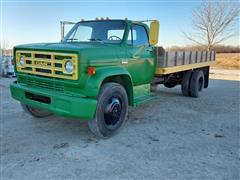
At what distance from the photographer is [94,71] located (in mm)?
3533

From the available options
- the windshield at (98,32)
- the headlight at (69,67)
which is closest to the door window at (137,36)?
the windshield at (98,32)

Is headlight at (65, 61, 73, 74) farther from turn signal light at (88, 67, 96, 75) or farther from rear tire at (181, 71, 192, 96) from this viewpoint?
rear tire at (181, 71, 192, 96)

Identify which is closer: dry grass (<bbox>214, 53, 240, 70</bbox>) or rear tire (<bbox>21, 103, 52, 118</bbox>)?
rear tire (<bbox>21, 103, 52, 118</bbox>)

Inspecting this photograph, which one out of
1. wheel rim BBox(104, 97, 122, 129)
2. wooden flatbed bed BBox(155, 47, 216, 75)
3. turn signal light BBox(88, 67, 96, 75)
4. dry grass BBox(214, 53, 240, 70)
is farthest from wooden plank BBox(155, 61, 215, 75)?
dry grass BBox(214, 53, 240, 70)

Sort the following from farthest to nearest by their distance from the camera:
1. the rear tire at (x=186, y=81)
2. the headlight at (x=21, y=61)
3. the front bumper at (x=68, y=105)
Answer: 1. the rear tire at (x=186, y=81)
2. the headlight at (x=21, y=61)
3. the front bumper at (x=68, y=105)

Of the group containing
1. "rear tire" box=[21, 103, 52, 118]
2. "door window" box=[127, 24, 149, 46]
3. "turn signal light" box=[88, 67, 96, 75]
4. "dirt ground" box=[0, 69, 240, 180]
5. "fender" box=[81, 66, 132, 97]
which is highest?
"door window" box=[127, 24, 149, 46]

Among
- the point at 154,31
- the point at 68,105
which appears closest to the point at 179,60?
the point at 154,31

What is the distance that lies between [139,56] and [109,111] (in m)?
1.47

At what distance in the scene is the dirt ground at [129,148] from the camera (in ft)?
9.53

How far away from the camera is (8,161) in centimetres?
318

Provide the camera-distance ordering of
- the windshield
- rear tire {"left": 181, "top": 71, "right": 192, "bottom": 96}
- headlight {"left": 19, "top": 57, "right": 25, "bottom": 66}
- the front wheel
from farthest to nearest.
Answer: rear tire {"left": 181, "top": 71, "right": 192, "bottom": 96}, the windshield, headlight {"left": 19, "top": 57, "right": 25, "bottom": 66}, the front wheel

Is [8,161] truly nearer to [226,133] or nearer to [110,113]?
[110,113]

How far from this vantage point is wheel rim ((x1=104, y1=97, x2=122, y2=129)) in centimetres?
401

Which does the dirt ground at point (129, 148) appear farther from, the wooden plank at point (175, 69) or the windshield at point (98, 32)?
the windshield at point (98, 32)
